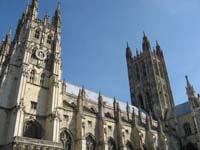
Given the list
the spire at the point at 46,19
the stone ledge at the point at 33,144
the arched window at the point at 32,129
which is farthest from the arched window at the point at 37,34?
the stone ledge at the point at 33,144

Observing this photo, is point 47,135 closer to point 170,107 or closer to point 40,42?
point 40,42

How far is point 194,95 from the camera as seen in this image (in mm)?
55844

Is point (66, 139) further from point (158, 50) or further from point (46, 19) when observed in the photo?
point (158, 50)

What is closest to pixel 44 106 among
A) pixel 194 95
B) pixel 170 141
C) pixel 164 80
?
pixel 170 141

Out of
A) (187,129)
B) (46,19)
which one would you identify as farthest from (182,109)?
(46,19)

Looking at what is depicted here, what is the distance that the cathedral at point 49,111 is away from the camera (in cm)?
2761

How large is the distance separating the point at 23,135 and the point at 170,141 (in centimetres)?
3331

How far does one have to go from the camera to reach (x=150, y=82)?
64375 mm

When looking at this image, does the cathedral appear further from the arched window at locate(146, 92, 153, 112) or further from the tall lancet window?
the arched window at locate(146, 92, 153, 112)

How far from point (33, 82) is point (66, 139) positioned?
30.3 feet

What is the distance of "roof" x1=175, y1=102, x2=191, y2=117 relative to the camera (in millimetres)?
57537

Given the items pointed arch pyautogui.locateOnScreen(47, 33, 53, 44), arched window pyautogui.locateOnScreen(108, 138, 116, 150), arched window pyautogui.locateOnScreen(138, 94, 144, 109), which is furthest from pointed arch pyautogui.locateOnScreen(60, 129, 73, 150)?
arched window pyautogui.locateOnScreen(138, 94, 144, 109)

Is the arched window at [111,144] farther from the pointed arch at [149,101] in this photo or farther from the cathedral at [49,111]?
the pointed arch at [149,101]

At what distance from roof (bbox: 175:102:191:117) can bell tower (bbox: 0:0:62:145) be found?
120 ft
